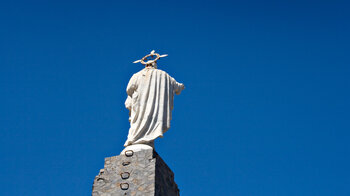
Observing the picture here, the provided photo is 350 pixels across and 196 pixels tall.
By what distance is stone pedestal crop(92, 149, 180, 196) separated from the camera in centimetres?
1195

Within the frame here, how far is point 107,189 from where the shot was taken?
39.9ft

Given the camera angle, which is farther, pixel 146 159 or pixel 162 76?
pixel 162 76

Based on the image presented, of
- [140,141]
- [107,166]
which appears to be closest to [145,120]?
[140,141]

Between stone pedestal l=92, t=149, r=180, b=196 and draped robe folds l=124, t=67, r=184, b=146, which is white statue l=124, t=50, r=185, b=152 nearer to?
draped robe folds l=124, t=67, r=184, b=146

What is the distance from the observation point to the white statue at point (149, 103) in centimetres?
1288

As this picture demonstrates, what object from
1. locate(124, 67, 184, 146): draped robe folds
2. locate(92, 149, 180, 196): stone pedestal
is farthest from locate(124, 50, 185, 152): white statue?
locate(92, 149, 180, 196): stone pedestal

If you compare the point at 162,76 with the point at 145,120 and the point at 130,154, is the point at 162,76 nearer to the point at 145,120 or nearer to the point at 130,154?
the point at 145,120

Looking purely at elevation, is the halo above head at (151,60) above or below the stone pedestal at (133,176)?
above

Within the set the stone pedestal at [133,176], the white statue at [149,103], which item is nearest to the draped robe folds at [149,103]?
the white statue at [149,103]

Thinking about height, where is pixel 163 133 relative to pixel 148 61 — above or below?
below

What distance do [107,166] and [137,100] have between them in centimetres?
176

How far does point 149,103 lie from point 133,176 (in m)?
1.88

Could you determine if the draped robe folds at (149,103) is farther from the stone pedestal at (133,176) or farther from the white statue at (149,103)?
the stone pedestal at (133,176)

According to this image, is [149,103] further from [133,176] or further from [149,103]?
[133,176]
